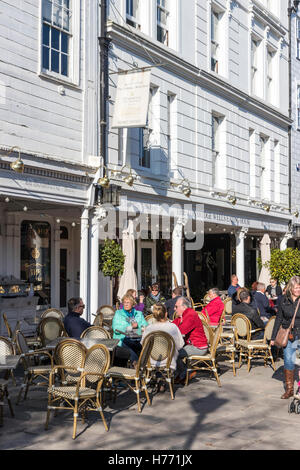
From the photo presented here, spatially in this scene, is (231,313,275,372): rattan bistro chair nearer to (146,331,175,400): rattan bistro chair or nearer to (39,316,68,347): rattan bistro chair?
(146,331,175,400): rattan bistro chair

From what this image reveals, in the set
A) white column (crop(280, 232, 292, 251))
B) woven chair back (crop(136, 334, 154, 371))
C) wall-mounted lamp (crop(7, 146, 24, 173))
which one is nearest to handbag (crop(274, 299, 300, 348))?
woven chair back (crop(136, 334, 154, 371))

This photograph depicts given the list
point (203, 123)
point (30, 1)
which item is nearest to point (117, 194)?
point (30, 1)

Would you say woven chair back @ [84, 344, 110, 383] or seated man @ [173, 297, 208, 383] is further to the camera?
seated man @ [173, 297, 208, 383]

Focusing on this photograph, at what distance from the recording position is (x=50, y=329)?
9.95 metres

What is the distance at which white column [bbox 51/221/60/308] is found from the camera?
16359mm

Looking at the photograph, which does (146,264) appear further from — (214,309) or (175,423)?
(175,423)

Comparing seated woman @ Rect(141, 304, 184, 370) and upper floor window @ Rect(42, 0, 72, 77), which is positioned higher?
upper floor window @ Rect(42, 0, 72, 77)

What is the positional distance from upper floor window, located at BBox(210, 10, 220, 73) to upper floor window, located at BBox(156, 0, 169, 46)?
3.04 meters

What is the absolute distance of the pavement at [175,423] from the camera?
6.15m

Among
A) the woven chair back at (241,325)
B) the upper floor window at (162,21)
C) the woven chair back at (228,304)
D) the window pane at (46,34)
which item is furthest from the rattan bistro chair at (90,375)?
the upper floor window at (162,21)

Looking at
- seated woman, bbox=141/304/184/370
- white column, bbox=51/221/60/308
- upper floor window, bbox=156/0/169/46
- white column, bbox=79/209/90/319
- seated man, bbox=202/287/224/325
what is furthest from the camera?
upper floor window, bbox=156/0/169/46

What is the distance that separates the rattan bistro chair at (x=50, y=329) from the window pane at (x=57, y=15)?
715 centimetres

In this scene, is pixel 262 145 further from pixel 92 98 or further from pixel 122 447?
pixel 122 447

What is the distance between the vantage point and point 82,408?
7098 mm
